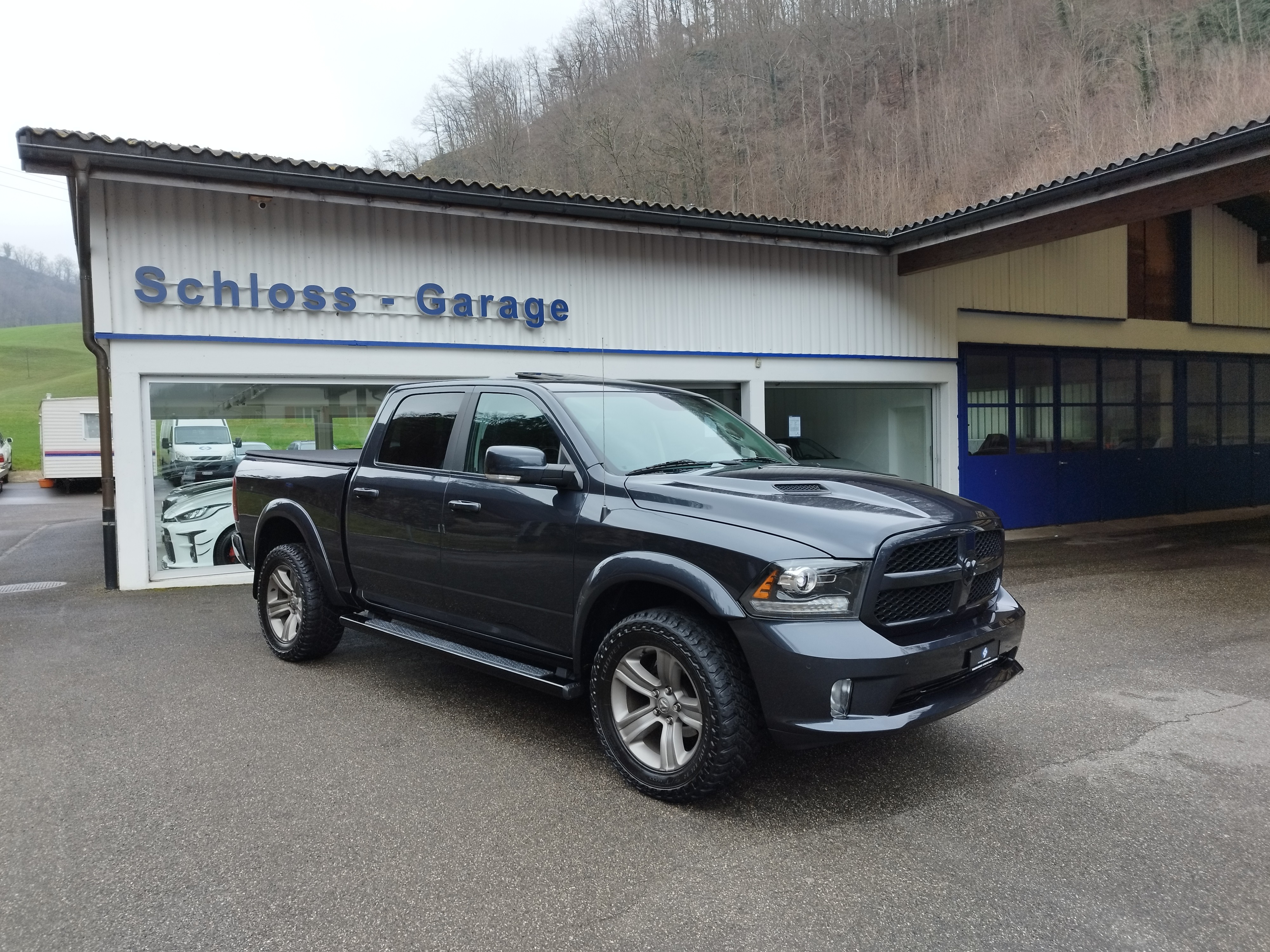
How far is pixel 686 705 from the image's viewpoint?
12.1 feet

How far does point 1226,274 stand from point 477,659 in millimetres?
16598

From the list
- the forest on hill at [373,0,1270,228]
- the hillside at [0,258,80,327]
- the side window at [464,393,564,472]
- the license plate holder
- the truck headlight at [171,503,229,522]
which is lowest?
the license plate holder

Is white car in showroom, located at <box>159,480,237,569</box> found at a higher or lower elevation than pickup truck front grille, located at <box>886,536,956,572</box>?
lower

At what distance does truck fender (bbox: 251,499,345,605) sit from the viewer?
5742 millimetres

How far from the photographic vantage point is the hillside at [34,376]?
47562 millimetres

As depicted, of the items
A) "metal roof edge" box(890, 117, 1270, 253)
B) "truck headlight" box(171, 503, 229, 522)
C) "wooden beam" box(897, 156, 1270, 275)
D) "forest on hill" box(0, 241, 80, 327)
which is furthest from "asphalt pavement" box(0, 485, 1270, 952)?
"forest on hill" box(0, 241, 80, 327)

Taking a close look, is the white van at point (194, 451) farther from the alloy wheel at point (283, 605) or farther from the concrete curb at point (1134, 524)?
the concrete curb at point (1134, 524)

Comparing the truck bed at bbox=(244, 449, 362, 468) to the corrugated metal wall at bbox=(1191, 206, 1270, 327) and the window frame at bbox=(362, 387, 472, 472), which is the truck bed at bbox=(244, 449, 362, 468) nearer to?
the window frame at bbox=(362, 387, 472, 472)

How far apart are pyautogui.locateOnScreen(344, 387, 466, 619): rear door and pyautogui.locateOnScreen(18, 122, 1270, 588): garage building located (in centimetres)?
283

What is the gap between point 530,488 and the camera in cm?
443

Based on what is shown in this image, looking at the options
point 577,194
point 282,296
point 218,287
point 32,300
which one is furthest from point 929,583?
point 32,300

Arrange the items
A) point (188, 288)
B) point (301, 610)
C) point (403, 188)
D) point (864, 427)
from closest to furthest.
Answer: point (301, 610) < point (188, 288) < point (403, 188) < point (864, 427)

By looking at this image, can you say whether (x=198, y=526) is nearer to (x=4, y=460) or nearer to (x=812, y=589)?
(x=812, y=589)

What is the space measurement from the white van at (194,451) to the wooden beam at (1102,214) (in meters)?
8.75
